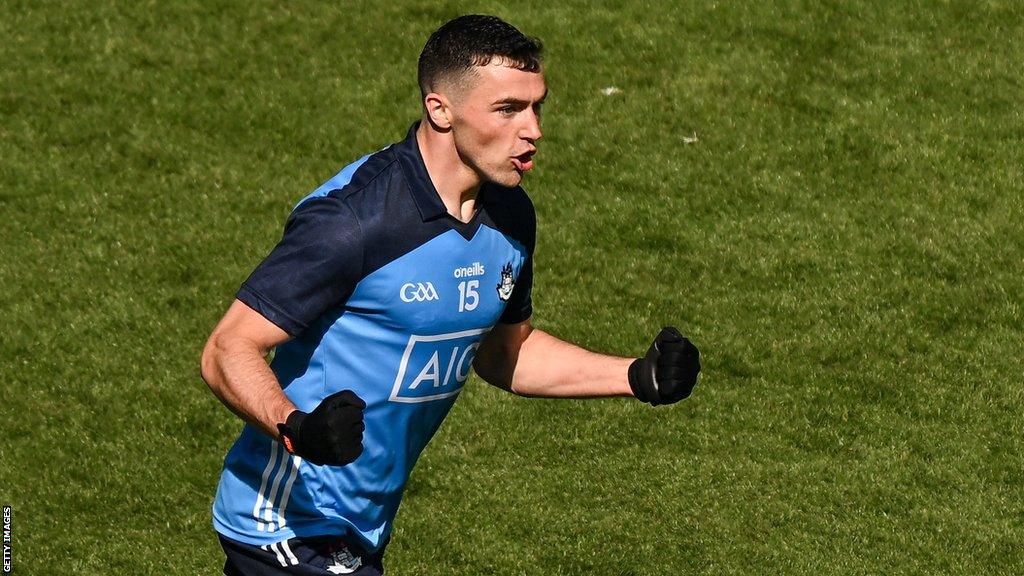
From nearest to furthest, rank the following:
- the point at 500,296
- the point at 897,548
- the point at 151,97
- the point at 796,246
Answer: the point at 500,296 < the point at 897,548 < the point at 796,246 < the point at 151,97

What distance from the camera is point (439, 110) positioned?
5.49m

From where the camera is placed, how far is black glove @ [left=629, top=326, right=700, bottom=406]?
18.8 feet

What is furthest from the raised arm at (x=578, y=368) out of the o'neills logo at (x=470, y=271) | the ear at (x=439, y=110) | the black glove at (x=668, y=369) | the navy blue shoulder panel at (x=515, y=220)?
the ear at (x=439, y=110)

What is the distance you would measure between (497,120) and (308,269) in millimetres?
814

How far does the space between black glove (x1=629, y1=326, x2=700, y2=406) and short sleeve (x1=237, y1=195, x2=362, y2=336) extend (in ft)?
3.75

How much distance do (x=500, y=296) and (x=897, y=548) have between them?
336 centimetres

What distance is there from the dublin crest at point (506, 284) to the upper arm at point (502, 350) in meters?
0.36

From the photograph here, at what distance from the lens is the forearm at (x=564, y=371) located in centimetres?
602

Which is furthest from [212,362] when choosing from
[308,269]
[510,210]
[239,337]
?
[510,210]

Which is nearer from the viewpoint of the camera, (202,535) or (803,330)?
(202,535)

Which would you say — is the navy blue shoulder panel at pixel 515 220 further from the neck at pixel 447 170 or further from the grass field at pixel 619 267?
the grass field at pixel 619 267

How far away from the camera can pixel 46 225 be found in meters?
10.6

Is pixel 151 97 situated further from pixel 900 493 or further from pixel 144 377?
pixel 900 493

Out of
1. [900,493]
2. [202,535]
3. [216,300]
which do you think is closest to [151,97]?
[216,300]
